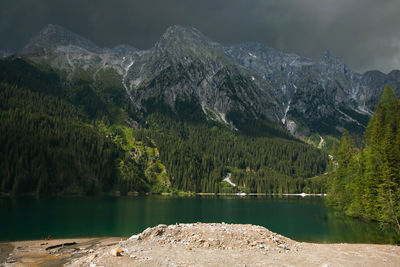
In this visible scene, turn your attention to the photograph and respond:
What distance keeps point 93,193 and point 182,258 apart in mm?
174580

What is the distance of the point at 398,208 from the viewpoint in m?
47.0

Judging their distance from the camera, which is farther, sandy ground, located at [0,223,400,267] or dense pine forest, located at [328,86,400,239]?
dense pine forest, located at [328,86,400,239]

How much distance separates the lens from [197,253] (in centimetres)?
2511

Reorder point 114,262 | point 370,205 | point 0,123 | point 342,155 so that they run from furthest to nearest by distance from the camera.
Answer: point 0,123, point 342,155, point 370,205, point 114,262

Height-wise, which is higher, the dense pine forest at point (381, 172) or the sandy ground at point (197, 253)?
→ the dense pine forest at point (381, 172)

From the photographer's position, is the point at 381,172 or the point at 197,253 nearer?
the point at 197,253

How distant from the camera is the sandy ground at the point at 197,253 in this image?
74.9ft

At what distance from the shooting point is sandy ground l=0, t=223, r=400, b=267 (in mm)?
22828

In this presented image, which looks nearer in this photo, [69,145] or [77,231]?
[77,231]

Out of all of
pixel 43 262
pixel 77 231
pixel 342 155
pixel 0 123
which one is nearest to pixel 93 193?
pixel 0 123

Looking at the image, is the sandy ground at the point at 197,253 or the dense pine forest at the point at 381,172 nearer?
the sandy ground at the point at 197,253

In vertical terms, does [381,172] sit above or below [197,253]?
above

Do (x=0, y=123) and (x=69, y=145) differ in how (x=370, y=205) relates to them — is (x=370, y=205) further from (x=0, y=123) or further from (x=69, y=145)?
(x=0, y=123)

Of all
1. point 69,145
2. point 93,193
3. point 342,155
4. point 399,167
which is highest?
point 69,145
